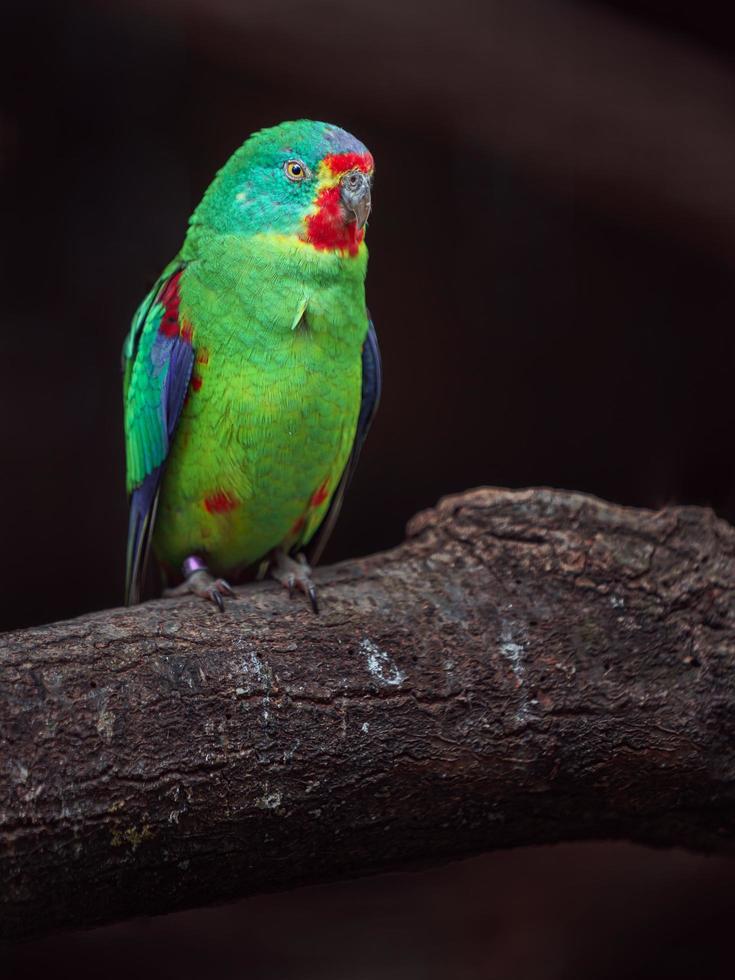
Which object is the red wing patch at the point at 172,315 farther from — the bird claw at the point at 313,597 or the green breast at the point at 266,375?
the bird claw at the point at 313,597

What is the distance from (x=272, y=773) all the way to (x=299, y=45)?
1.97m

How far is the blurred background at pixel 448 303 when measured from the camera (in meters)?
3.44

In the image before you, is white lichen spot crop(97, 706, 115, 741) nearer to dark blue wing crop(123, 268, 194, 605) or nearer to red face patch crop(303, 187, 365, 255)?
dark blue wing crop(123, 268, 194, 605)

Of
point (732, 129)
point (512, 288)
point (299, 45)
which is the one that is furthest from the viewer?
point (512, 288)

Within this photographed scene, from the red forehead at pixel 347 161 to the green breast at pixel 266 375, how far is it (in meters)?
0.20

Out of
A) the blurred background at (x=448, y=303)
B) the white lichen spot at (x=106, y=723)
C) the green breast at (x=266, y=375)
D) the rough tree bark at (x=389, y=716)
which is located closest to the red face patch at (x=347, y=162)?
the green breast at (x=266, y=375)

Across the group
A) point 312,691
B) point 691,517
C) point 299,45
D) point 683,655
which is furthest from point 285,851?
point 299,45

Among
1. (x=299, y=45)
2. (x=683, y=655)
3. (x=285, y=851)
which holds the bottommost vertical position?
(x=285, y=851)

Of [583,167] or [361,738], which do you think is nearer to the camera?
[361,738]

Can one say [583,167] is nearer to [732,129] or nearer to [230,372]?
[732,129]

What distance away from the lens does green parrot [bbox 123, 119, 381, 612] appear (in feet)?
8.78

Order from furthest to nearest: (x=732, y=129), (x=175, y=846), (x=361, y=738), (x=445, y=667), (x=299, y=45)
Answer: (x=732, y=129) → (x=299, y=45) → (x=445, y=667) → (x=361, y=738) → (x=175, y=846)

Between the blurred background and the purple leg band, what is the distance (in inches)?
45.1

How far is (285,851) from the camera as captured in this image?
2191 millimetres
